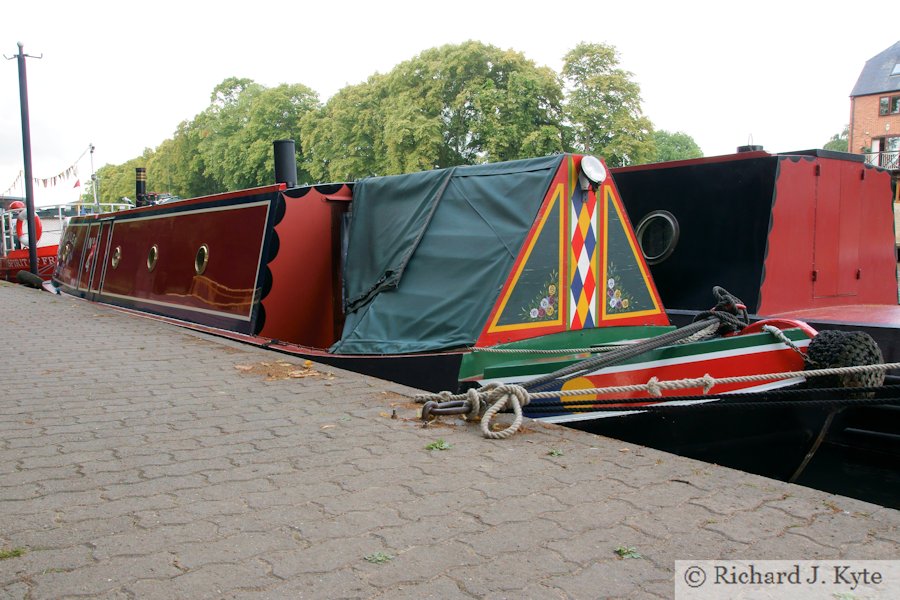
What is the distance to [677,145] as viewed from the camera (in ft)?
257

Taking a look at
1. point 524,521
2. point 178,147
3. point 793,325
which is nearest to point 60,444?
point 524,521

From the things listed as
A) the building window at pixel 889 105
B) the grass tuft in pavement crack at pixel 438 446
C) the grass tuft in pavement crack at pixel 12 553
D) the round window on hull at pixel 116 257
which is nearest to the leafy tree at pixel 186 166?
the round window on hull at pixel 116 257

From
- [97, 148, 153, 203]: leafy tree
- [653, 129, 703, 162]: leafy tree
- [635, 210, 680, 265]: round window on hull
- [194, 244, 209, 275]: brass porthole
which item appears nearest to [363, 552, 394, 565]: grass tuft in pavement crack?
[635, 210, 680, 265]: round window on hull

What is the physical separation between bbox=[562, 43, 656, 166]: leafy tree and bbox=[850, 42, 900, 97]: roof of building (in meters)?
27.4

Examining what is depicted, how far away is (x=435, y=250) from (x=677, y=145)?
3041 inches

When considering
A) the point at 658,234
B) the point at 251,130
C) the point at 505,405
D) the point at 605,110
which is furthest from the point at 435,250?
the point at 251,130

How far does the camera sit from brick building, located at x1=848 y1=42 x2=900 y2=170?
161ft

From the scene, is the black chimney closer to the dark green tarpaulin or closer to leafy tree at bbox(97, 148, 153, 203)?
the dark green tarpaulin

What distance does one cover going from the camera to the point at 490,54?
31891 mm

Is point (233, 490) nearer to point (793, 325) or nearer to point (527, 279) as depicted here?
point (527, 279)

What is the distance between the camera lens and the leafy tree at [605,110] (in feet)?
102

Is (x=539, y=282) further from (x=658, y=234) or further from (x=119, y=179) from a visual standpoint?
(x=119, y=179)

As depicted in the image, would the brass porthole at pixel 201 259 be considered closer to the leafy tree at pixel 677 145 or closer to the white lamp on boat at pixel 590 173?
the white lamp on boat at pixel 590 173

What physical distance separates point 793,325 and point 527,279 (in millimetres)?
1921
